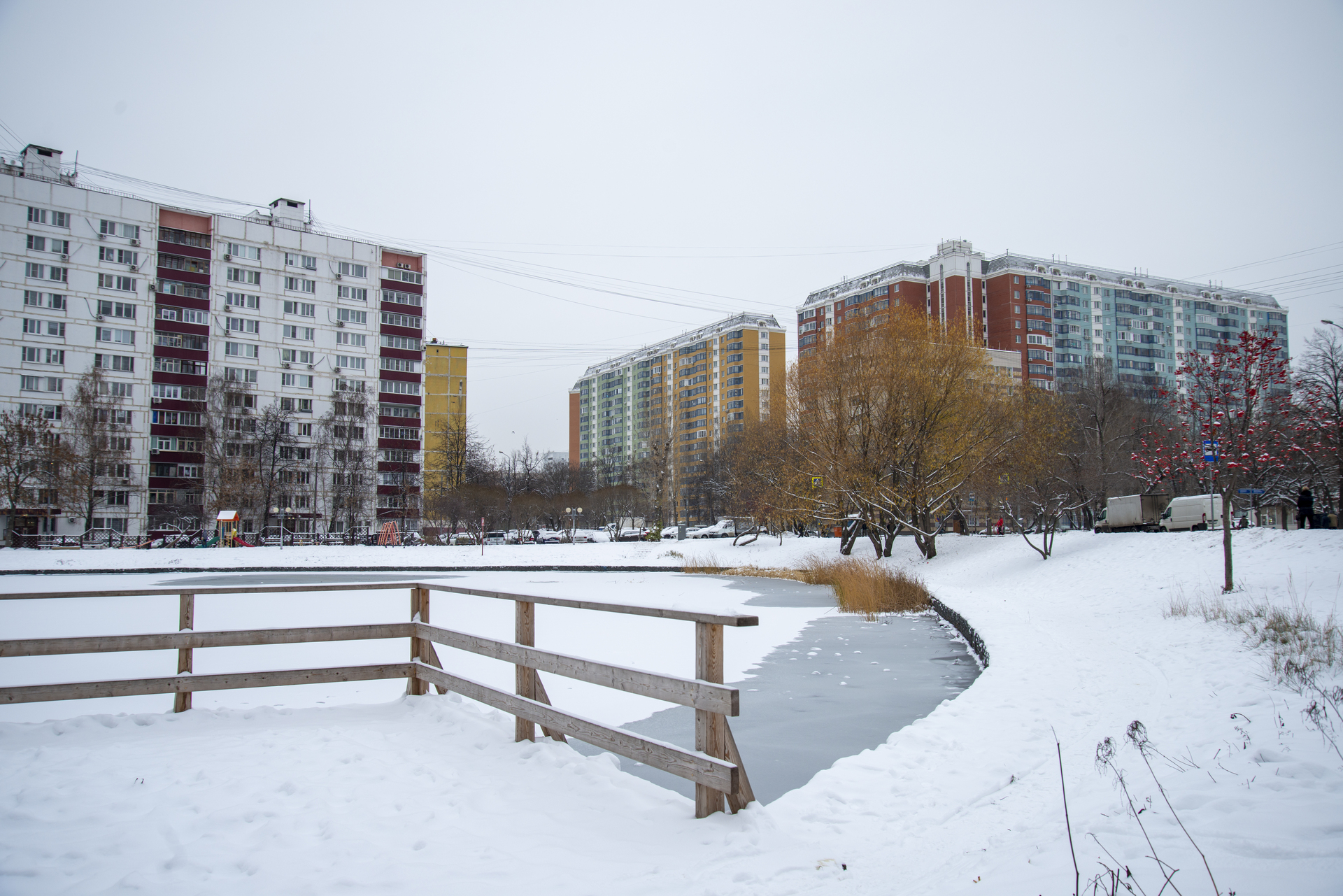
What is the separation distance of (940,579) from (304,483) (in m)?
54.1

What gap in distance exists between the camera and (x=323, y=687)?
9.25m

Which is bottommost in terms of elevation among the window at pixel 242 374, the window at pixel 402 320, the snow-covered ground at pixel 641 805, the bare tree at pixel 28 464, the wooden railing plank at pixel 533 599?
the snow-covered ground at pixel 641 805

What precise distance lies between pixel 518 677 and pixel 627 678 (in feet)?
5.01

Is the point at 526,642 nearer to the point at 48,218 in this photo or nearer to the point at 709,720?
the point at 709,720

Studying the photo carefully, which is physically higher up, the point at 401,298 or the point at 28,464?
the point at 401,298

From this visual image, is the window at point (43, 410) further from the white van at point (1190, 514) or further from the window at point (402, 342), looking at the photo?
the white van at point (1190, 514)

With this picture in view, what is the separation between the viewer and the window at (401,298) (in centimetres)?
7700

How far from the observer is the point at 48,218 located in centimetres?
6284

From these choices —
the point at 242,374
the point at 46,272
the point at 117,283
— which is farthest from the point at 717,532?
the point at 46,272

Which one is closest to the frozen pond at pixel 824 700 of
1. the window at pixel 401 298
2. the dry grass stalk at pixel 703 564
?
the dry grass stalk at pixel 703 564

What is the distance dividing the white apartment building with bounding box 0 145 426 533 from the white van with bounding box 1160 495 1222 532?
184 feet

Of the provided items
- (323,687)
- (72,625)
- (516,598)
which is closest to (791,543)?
(72,625)

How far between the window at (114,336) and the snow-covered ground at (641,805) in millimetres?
69392

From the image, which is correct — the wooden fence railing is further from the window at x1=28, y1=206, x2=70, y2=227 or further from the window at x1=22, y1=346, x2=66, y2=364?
the window at x1=28, y1=206, x2=70, y2=227
